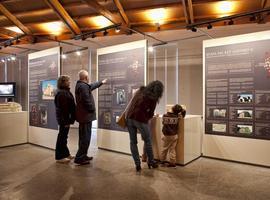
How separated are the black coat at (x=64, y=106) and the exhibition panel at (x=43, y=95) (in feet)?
3.56

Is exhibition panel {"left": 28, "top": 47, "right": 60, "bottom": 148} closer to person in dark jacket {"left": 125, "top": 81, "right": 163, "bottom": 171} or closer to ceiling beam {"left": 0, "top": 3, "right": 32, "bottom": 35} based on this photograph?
ceiling beam {"left": 0, "top": 3, "right": 32, "bottom": 35}

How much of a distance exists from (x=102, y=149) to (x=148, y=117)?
208cm

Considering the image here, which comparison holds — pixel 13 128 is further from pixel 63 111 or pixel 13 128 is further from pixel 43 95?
pixel 63 111

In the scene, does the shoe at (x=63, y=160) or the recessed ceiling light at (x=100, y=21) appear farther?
the recessed ceiling light at (x=100, y=21)

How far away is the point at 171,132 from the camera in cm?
433

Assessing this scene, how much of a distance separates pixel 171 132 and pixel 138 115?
28.0 inches

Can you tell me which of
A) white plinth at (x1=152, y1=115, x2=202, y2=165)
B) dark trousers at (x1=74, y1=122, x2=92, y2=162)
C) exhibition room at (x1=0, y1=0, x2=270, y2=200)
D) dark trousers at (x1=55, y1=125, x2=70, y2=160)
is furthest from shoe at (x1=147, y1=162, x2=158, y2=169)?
dark trousers at (x1=55, y1=125, x2=70, y2=160)

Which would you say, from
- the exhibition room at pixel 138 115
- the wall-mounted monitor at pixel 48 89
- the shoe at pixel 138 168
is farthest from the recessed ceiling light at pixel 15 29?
the shoe at pixel 138 168

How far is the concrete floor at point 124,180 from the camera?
3.13 metres

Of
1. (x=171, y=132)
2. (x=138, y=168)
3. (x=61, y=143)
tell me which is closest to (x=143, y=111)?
(x=171, y=132)

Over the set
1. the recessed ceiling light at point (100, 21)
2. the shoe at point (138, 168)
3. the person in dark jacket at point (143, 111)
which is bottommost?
A: the shoe at point (138, 168)

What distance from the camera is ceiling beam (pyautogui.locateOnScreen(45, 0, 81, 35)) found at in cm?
539

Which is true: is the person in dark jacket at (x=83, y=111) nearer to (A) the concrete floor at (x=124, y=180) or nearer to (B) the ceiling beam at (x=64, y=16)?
(A) the concrete floor at (x=124, y=180)

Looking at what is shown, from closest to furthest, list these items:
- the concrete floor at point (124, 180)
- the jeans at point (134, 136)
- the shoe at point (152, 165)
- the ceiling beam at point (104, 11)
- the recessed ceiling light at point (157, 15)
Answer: the concrete floor at point (124, 180) < the jeans at point (134, 136) < the shoe at point (152, 165) < the ceiling beam at point (104, 11) < the recessed ceiling light at point (157, 15)
